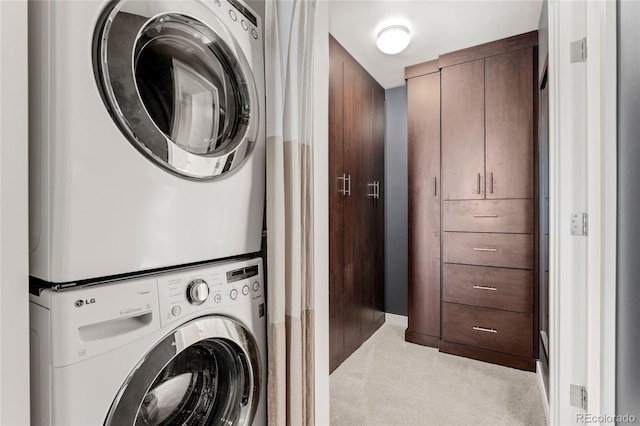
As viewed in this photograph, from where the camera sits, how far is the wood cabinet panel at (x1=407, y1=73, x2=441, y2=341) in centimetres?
261

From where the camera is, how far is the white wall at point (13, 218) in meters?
0.60

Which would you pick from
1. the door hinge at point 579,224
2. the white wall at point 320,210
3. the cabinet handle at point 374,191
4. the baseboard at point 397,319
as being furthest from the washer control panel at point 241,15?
the baseboard at point 397,319

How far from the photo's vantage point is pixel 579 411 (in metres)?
1.31

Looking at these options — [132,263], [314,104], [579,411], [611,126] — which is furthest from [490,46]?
[132,263]

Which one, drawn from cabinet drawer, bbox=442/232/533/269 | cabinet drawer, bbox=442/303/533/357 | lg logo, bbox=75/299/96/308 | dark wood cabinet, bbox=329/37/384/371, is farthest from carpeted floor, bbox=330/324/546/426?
lg logo, bbox=75/299/96/308

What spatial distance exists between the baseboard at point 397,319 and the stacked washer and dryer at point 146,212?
7.19ft

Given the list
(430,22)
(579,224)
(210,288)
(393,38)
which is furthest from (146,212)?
(430,22)

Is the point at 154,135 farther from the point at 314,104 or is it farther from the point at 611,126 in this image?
the point at 611,126

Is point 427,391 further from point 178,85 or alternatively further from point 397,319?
point 178,85

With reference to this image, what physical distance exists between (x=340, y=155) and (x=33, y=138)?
6.10 ft

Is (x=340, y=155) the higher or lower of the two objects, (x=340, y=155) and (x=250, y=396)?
the higher

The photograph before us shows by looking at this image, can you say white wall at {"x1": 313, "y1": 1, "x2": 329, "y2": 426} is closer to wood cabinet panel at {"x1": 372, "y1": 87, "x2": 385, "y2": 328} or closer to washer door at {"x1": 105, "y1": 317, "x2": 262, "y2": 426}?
washer door at {"x1": 105, "y1": 317, "x2": 262, "y2": 426}

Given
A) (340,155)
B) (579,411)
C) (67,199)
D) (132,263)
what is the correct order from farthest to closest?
1. (340,155)
2. (579,411)
3. (132,263)
4. (67,199)

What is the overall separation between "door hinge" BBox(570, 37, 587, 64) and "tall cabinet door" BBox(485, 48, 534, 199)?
0.98 meters
